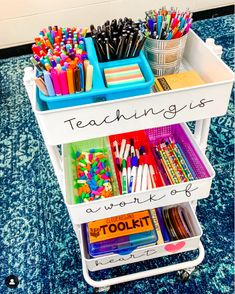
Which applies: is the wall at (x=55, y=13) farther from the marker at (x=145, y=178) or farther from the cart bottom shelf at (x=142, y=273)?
the cart bottom shelf at (x=142, y=273)

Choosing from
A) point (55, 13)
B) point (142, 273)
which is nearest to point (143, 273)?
point (142, 273)

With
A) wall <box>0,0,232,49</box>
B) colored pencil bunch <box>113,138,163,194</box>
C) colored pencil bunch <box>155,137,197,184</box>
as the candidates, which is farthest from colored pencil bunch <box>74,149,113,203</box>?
wall <box>0,0,232,49</box>

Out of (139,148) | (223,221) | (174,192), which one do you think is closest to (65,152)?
(139,148)

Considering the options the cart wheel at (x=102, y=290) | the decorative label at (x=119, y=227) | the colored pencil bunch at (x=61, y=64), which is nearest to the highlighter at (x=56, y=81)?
the colored pencil bunch at (x=61, y=64)

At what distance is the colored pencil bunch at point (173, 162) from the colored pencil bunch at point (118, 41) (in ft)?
1.10

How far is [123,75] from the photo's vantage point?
2.27 feet

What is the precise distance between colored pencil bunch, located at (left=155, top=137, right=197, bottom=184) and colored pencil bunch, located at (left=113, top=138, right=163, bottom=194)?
0.03 meters

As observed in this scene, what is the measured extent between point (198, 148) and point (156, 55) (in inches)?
10.1

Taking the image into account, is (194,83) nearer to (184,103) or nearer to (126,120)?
(184,103)

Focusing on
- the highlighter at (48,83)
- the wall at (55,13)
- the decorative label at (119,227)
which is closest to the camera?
the highlighter at (48,83)

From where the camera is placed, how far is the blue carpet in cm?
107

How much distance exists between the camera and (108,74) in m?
0.70

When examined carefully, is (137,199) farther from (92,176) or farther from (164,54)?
(164,54)

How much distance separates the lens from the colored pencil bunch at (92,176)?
35.5 inches
